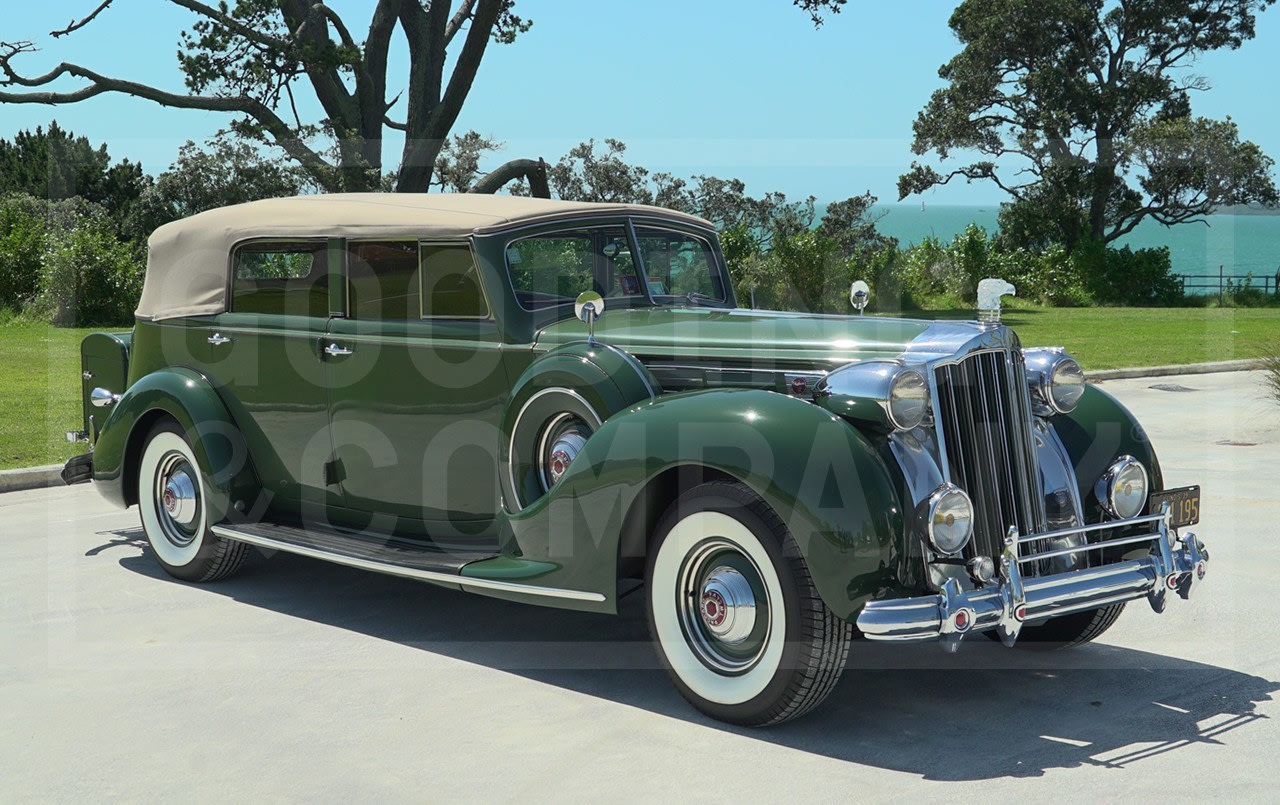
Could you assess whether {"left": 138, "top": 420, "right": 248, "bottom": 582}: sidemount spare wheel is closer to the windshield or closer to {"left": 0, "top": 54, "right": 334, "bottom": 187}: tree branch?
the windshield

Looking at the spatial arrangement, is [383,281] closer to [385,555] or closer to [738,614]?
[385,555]

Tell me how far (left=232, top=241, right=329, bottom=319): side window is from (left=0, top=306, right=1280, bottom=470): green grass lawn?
152 inches

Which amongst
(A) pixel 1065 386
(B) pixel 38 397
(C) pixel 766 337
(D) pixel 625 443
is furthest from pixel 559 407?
(B) pixel 38 397

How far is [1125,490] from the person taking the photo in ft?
15.7

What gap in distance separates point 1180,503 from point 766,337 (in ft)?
5.57

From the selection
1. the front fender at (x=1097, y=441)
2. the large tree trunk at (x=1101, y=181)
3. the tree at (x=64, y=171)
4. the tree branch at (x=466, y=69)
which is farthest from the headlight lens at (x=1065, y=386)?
the tree at (x=64, y=171)

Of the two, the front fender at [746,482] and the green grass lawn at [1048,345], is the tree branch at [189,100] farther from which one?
the front fender at [746,482]

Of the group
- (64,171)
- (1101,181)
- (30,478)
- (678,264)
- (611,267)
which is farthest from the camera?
(64,171)

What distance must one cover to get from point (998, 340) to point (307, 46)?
23.0 m

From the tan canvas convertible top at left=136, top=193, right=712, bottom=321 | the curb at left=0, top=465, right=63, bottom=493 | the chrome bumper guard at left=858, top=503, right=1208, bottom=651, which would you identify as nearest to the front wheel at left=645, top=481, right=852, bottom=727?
the chrome bumper guard at left=858, top=503, right=1208, bottom=651

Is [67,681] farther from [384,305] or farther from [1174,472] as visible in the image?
[1174,472]

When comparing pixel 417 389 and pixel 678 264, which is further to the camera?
pixel 678 264

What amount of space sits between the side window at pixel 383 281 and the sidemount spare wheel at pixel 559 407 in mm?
866

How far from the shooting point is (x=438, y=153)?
2692cm
